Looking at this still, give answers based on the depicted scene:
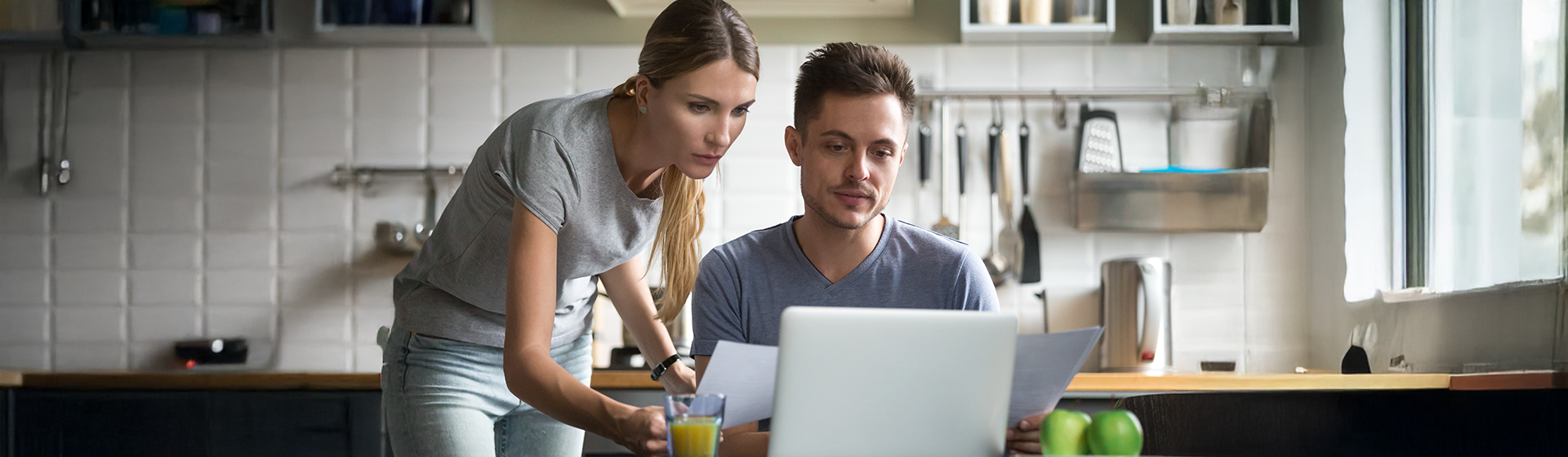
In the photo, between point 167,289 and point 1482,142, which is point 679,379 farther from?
point 167,289

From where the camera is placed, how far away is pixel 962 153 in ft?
9.10

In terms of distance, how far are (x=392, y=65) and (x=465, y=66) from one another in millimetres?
191

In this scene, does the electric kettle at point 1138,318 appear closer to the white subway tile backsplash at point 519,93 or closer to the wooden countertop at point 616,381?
the wooden countertop at point 616,381

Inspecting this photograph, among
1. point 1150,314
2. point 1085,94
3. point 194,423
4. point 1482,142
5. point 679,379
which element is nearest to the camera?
point 679,379

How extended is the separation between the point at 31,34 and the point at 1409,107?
3263 millimetres

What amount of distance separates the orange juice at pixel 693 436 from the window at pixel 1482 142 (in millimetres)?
1613

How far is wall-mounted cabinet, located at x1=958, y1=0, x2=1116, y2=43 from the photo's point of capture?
2.61 meters

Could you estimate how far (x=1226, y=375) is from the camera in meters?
2.22

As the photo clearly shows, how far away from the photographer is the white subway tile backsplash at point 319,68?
284 centimetres

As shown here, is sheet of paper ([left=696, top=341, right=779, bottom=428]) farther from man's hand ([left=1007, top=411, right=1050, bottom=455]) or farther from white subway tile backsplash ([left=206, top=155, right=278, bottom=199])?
white subway tile backsplash ([left=206, top=155, right=278, bottom=199])

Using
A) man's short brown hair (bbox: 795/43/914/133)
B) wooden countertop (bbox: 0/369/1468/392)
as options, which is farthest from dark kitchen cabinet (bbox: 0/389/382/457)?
man's short brown hair (bbox: 795/43/914/133)

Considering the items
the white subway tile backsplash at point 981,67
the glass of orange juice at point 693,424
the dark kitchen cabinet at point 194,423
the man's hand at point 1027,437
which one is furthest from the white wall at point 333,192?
the glass of orange juice at point 693,424

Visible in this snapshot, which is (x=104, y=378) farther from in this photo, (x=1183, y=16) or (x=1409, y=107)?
(x=1409, y=107)

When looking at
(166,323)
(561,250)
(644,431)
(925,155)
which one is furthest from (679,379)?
(166,323)
